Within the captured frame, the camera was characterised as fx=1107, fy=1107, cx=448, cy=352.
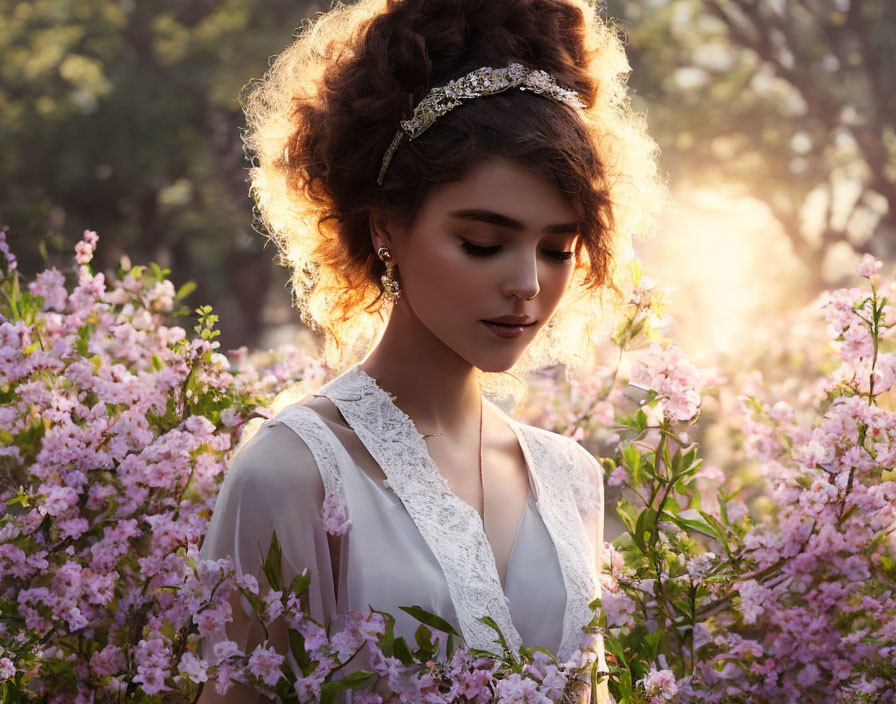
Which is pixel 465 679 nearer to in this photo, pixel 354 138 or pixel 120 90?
pixel 354 138

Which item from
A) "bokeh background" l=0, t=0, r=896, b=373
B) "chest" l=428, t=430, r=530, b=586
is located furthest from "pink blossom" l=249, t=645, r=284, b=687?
"bokeh background" l=0, t=0, r=896, b=373

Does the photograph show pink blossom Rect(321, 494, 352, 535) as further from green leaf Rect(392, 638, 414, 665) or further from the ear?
the ear

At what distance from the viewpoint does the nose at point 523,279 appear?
197 cm

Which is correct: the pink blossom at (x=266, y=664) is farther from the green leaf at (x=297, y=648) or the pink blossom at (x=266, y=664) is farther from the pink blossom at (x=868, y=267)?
the pink blossom at (x=868, y=267)

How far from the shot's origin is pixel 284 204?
7.71 ft

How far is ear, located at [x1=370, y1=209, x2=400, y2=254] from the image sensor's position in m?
2.12

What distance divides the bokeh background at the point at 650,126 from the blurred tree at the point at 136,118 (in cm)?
3

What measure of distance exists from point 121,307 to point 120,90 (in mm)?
12779

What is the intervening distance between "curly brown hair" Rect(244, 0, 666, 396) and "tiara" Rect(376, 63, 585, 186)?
0.7 inches

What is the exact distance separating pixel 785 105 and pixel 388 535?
1359cm

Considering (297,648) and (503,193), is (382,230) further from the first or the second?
(297,648)

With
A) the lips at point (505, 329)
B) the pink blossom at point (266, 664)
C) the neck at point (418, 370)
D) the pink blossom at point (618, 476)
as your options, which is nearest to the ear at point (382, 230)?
the neck at point (418, 370)

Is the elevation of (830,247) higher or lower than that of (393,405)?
higher

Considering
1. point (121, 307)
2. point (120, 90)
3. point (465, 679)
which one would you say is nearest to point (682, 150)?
point (120, 90)
